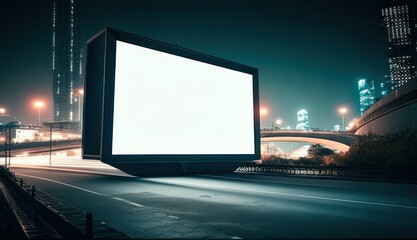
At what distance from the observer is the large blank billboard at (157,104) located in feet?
58.4

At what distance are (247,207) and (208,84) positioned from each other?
1353cm

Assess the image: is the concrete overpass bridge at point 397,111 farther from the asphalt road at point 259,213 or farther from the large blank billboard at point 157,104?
the asphalt road at point 259,213

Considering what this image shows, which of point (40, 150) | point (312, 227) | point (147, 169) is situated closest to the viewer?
point (312, 227)

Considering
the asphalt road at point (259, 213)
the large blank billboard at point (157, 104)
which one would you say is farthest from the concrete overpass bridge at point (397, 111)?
the asphalt road at point (259, 213)

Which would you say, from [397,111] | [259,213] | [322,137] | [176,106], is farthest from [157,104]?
[322,137]

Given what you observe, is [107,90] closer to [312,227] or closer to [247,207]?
[247,207]

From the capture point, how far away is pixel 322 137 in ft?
254

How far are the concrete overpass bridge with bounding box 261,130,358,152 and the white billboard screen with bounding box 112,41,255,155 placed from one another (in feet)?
160

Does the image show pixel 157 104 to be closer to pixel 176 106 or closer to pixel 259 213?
pixel 176 106

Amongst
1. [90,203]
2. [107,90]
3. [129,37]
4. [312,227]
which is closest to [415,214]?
[312,227]

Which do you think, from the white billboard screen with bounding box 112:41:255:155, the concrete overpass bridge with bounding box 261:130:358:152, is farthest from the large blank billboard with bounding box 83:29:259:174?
the concrete overpass bridge with bounding box 261:130:358:152

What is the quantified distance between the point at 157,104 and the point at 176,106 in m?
1.46

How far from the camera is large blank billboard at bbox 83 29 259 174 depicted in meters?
17.8

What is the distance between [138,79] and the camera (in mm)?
18656
